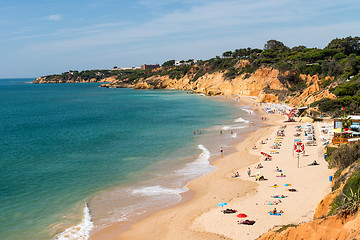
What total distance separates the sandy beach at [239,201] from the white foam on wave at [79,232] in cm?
63

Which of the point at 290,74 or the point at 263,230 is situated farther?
the point at 290,74

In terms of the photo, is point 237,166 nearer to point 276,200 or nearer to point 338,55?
point 276,200

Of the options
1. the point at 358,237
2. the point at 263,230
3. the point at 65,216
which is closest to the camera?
the point at 358,237

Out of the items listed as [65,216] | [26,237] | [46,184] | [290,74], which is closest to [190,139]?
[46,184]

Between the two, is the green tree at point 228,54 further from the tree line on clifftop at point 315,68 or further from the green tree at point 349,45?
the green tree at point 349,45

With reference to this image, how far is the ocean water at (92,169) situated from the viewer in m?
19.0

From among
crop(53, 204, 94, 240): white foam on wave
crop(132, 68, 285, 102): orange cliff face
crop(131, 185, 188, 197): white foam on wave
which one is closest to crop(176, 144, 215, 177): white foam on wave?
crop(131, 185, 188, 197): white foam on wave

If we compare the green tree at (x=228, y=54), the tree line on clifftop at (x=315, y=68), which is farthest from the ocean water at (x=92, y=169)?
the green tree at (x=228, y=54)

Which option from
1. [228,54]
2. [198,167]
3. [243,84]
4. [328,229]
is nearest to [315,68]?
[243,84]

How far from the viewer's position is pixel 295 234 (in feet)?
34.3

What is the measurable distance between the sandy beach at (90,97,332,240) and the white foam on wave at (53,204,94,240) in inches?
24.8

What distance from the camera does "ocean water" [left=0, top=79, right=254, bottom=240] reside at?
19047mm

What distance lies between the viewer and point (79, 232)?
1727 centimetres

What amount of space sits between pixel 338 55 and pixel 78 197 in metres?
74.3
